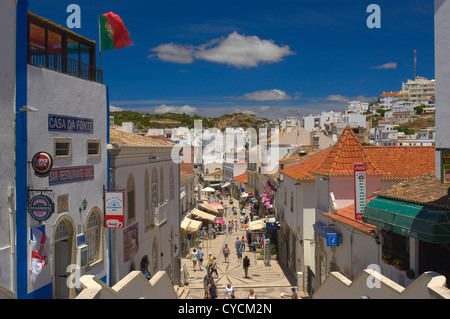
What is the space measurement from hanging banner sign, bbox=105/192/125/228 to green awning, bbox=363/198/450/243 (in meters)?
7.48

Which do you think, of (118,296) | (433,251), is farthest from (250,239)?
(118,296)

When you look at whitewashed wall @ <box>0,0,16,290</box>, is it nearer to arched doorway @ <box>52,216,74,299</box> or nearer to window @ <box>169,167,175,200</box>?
arched doorway @ <box>52,216,74,299</box>

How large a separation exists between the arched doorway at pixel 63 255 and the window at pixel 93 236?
89 centimetres

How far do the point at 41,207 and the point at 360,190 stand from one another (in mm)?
10858

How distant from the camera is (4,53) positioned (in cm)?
1008

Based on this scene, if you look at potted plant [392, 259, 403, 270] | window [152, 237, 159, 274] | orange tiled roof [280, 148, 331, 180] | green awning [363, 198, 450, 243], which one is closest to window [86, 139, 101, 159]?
window [152, 237, 159, 274]

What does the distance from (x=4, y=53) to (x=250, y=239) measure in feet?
96.5

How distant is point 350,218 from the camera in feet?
55.5

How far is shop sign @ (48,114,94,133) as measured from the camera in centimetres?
1193

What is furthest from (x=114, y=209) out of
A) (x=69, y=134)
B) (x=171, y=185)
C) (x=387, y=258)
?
(x=171, y=185)

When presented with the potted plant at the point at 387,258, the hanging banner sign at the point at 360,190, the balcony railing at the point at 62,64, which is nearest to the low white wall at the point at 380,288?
the potted plant at the point at 387,258

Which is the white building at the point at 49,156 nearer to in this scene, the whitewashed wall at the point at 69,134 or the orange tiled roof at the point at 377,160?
the whitewashed wall at the point at 69,134

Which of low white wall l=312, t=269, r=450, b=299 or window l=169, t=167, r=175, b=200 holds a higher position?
window l=169, t=167, r=175, b=200
